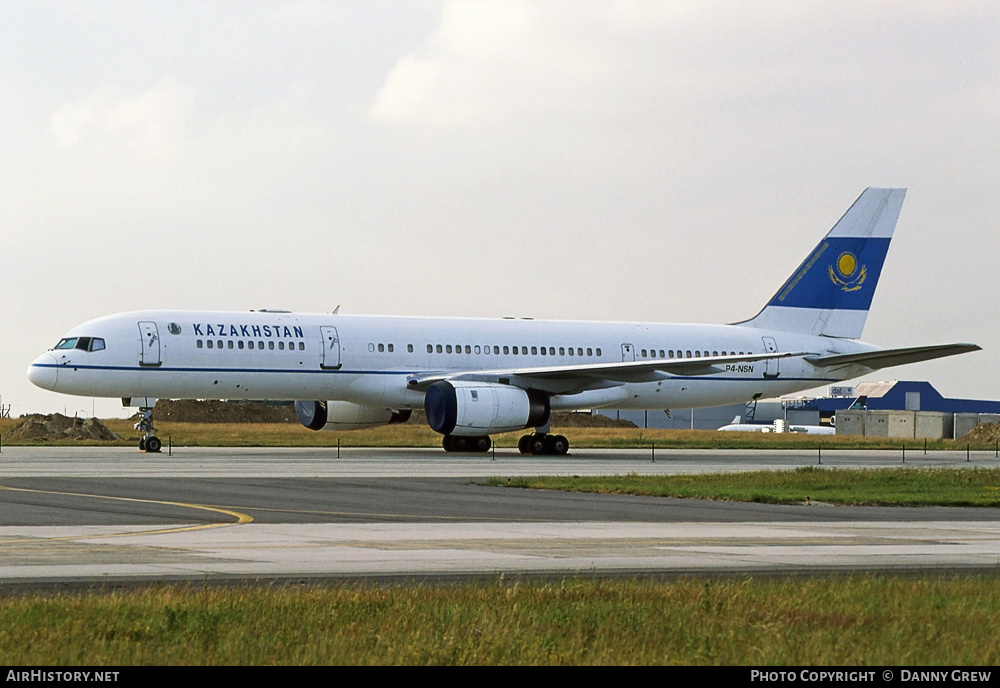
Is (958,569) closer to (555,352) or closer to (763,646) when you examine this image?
(763,646)

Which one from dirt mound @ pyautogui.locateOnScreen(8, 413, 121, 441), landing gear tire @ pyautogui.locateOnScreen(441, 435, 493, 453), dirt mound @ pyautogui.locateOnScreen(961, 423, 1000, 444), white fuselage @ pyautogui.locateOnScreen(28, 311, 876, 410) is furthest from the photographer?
dirt mound @ pyautogui.locateOnScreen(961, 423, 1000, 444)

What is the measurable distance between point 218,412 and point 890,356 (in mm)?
74580

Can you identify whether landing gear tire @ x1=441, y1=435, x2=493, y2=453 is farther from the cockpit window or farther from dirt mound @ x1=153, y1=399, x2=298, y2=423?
dirt mound @ x1=153, y1=399, x2=298, y2=423

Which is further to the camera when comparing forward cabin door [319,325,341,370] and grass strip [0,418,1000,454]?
grass strip [0,418,1000,454]

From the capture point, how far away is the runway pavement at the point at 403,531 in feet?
48.9

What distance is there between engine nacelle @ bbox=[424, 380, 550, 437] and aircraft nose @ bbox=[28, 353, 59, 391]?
11281 millimetres

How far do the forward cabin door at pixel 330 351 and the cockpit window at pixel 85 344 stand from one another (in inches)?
264

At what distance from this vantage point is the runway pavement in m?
14.9

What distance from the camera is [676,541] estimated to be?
18281 millimetres

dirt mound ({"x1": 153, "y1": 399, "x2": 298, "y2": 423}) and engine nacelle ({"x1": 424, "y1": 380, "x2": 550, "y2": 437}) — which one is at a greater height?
engine nacelle ({"x1": 424, "y1": 380, "x2": 550, "y2": 437})

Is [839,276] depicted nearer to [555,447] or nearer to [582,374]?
[582,374]

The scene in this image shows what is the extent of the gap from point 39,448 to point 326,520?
33.2 m

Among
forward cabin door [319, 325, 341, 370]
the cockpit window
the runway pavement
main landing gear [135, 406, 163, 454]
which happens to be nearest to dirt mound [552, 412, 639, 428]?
forward cabin door [319, 325, 341, 370]

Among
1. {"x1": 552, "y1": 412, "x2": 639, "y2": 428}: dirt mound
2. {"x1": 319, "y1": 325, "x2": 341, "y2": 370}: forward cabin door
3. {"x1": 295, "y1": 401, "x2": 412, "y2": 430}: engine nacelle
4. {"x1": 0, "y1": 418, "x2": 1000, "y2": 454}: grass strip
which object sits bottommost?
{"x1": 552, "y1": 412, "x2": 639, "y2": 428}: dirt mound
